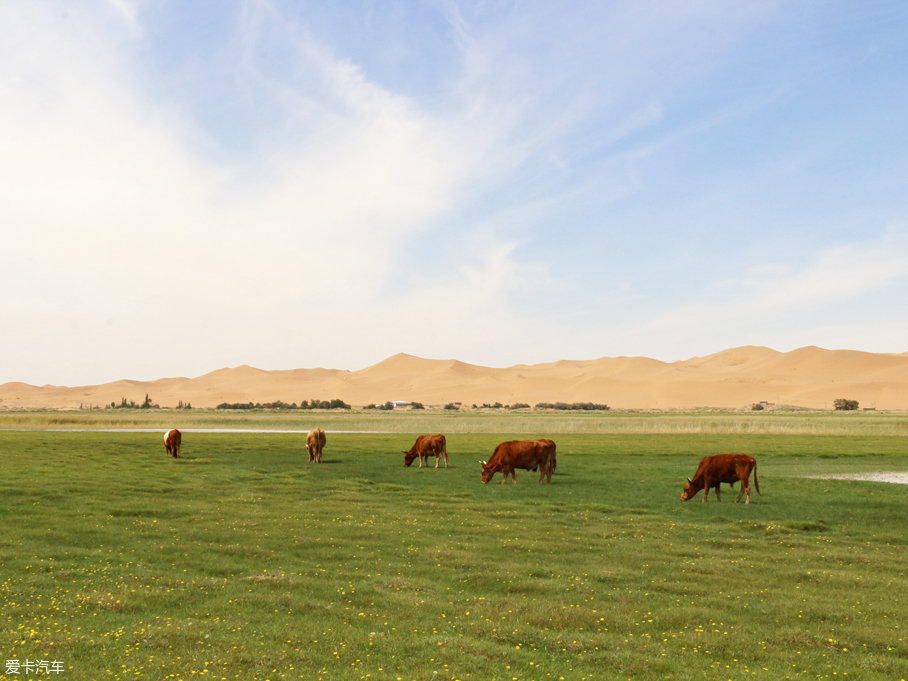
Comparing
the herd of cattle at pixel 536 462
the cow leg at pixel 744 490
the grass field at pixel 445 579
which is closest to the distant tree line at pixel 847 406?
the grass field at pixel 445 579

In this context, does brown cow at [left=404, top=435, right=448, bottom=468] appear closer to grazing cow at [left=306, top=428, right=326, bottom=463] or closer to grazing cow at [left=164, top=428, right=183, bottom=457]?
grazing cow at [left=306, top=428, right=326, bottom=463]

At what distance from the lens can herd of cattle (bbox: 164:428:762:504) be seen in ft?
86.4

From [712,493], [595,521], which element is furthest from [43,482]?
[712,493]

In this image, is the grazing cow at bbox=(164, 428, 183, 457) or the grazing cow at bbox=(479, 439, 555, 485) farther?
the grazing cow at bbox=(164, 428, 183, 457)

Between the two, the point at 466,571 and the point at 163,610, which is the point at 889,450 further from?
the point at 163,610

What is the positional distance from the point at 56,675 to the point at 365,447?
148 ft

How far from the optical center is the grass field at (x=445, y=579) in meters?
9.84

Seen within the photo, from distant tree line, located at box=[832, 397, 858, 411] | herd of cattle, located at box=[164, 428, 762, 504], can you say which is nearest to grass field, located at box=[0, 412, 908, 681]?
herd of cattle, located at box=[164, 428, 762, 504]

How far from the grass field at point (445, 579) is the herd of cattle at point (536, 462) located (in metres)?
0.90

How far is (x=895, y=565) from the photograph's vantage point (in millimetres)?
16203

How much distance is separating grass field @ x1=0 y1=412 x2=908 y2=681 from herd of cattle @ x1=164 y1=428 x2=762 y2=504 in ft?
2.95

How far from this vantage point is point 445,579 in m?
14.5

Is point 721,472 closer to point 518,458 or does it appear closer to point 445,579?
point 518,458

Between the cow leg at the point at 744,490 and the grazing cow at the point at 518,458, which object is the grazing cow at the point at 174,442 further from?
the cow leg at the point at 744,490
